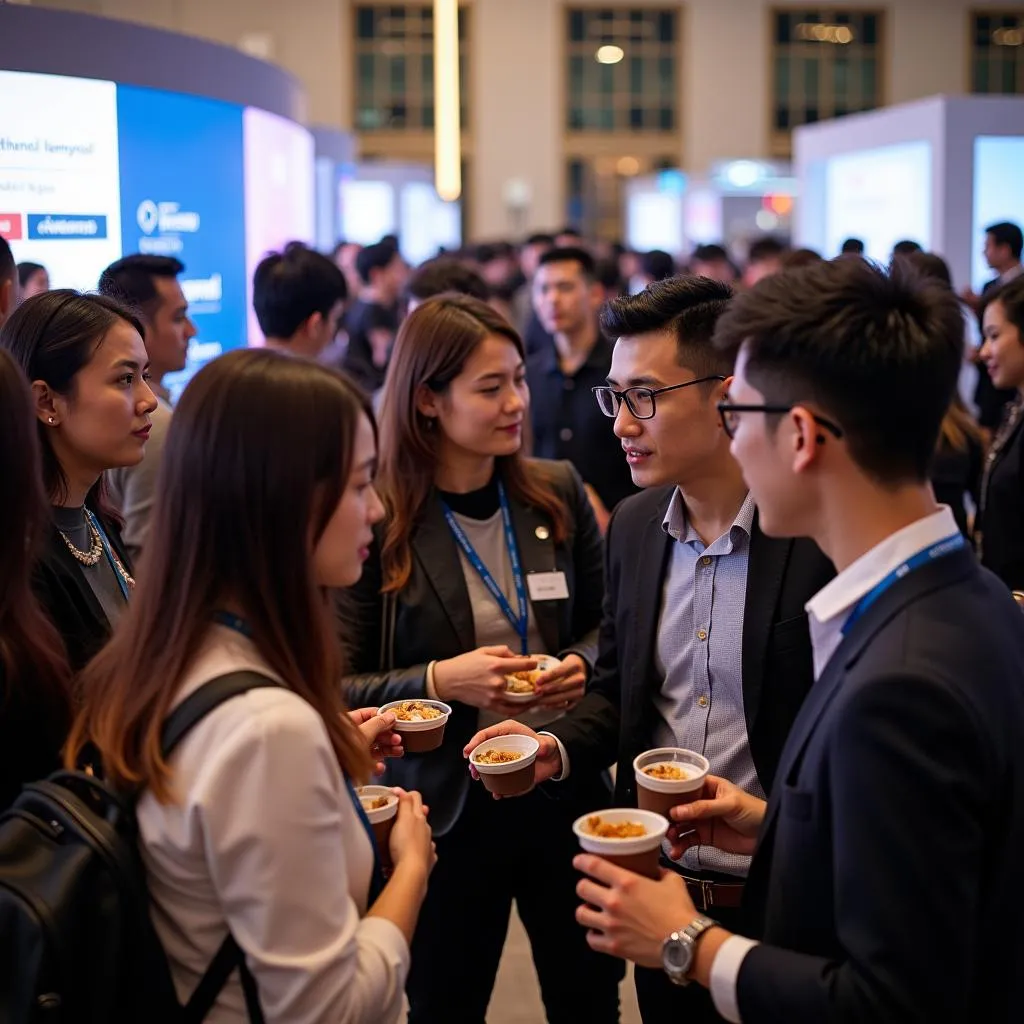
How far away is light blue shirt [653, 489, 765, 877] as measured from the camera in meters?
2.15

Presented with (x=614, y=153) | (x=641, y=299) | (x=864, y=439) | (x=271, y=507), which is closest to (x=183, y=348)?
(x=641, y=299)

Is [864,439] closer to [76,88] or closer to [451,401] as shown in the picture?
[451,401]

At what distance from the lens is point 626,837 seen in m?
1.66

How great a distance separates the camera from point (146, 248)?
4.97 m

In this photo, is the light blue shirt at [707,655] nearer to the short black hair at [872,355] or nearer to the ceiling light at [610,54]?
the short black hair at [872,355]

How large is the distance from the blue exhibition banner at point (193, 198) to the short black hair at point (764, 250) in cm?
532

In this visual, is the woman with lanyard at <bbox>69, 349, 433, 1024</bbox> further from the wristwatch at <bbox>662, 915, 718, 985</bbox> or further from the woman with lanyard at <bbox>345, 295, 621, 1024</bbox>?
the woman with lanyard at <bbox>345, 295, 621, 1024</bbox>

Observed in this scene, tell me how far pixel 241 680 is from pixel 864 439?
0.78 metres

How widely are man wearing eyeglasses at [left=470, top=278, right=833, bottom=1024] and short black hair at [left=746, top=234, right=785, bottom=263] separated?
26.4ft

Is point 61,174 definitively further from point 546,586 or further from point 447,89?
point 447,89

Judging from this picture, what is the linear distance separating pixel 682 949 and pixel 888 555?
54cm

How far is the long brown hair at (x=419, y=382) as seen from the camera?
2.84 meters

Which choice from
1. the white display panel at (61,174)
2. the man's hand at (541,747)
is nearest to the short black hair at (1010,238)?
the white display panel at (61,174)

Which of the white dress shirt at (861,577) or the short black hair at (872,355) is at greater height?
the short black hair at (872,355)
